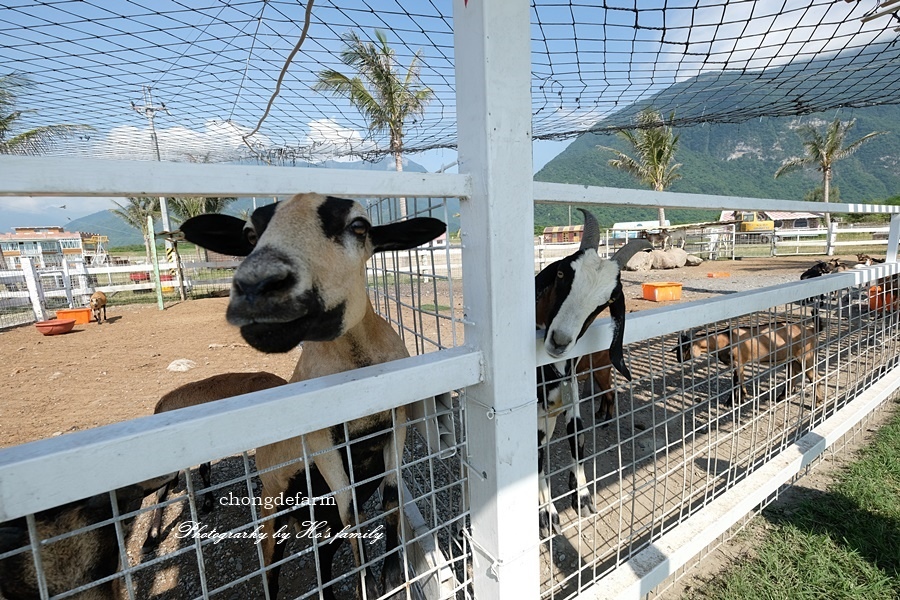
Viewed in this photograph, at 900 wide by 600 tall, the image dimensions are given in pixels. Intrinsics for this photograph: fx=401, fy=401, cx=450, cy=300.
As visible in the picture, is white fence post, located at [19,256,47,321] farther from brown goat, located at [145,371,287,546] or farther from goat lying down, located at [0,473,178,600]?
goat lying down, located at [0,473,178,600]

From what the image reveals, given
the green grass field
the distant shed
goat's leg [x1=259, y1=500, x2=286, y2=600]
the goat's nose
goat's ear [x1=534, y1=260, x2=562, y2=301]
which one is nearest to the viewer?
the goat's nose

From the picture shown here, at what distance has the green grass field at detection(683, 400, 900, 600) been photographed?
6.49 ft

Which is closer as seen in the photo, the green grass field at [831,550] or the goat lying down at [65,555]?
the goat lying down at [65,555]

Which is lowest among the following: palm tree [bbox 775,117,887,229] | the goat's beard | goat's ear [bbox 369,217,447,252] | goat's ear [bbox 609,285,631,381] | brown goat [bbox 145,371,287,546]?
brown goat [bbox 145,371,287,546]

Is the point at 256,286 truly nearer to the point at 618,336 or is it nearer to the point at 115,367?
the point at 618,336

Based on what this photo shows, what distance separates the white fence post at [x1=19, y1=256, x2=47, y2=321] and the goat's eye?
44.8 feet

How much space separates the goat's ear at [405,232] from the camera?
1429 mm

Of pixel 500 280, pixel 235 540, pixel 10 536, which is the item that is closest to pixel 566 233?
pixel 235 540

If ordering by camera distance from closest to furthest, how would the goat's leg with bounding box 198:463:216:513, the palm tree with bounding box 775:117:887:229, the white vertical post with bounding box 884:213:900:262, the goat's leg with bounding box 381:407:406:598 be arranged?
the goat's leg with bounding box 381:407:406:598 < the goat's leg with bounding box 198:463:216:513 < the white vertical post with bounding box 884:213:900:262 < the palm tree with bounding box 775:117:887:229

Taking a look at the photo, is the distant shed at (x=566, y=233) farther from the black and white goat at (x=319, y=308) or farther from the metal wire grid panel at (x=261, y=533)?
the black and white goat at (x=319, y=308)

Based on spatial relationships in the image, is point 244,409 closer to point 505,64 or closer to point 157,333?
point 505,64

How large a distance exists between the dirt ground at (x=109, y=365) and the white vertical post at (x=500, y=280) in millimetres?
2063

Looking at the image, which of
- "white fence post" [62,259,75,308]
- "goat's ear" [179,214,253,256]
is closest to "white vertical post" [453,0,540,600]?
"goat's ear" [179,214,253,256]

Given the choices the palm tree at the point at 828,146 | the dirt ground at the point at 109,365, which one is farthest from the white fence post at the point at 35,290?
the palm tree at the point at 828,146
